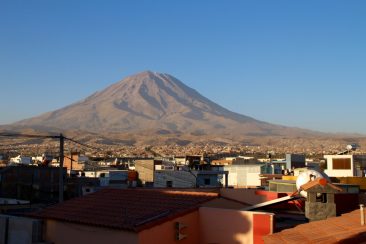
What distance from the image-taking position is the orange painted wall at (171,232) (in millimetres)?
13960

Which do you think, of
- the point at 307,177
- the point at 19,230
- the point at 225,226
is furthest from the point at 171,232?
the point at 19,230

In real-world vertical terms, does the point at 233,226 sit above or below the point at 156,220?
below

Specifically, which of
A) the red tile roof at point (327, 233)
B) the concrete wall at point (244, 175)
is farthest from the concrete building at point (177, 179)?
the red tile roof at point (327, 233)

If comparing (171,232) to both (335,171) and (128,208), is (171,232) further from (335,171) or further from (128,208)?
(335,171)

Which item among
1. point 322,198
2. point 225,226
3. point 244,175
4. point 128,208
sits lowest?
point 225,226

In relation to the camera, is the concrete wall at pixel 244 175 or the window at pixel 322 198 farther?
the concrete wall at pixel 244 175

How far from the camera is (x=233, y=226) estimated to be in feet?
46.2

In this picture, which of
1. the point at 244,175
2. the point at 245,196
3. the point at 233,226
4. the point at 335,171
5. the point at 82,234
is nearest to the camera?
the point at 233,226

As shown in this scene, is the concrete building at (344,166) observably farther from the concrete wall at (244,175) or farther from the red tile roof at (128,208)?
the red tile roof at (128,208)

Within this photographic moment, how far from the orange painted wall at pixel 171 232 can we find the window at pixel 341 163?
31.1m

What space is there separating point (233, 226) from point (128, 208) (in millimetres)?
3949

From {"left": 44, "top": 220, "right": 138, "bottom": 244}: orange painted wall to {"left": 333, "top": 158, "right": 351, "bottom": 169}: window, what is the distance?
31.8 m

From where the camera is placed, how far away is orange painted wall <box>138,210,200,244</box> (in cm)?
1396

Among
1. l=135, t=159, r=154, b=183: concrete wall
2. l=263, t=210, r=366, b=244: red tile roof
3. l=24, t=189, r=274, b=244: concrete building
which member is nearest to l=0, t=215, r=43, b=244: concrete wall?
l=24, t=189, r=274, b=244: concrete building
